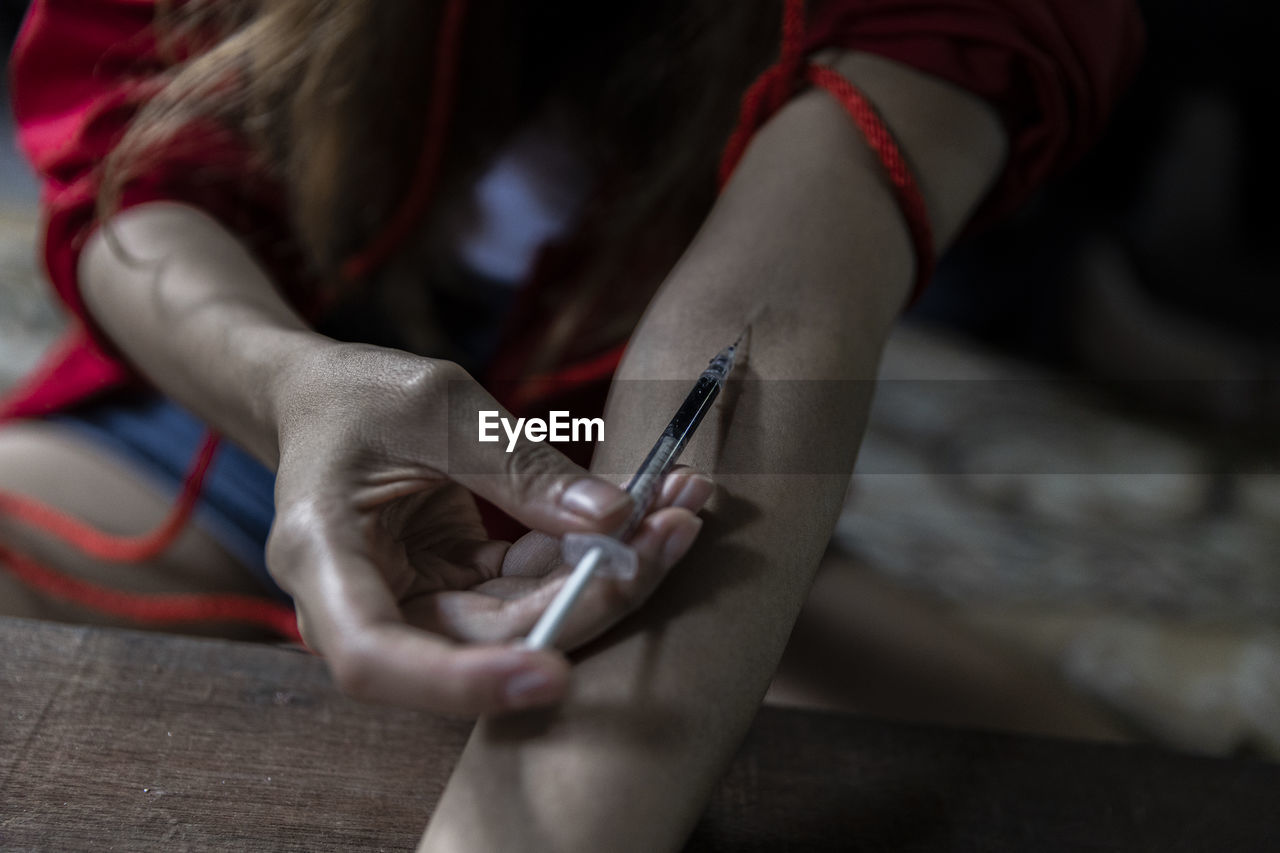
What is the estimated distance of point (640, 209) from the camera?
0.67 meters

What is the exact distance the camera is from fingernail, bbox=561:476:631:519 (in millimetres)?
341

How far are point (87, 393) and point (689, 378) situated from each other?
1.71 feet

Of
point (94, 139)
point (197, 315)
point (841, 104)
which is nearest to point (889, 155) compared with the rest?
point (841, 104)

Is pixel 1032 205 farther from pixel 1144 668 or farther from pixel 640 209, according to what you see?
pixel 640 209

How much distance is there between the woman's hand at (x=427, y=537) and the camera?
0.31m

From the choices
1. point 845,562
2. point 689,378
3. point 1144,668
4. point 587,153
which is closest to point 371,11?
point 587,153

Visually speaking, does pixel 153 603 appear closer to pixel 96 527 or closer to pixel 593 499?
pixel 96 527

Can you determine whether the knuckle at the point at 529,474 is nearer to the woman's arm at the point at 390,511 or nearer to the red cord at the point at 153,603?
the woman's arm at the point at 390,511

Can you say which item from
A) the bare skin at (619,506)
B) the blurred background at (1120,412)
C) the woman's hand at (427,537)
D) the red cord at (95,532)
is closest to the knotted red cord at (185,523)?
the red cord at (95,532)

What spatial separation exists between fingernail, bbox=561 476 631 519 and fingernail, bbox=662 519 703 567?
0.03 metres

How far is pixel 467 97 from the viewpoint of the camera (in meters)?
0.71

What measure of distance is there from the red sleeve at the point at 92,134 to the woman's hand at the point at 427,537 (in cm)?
34

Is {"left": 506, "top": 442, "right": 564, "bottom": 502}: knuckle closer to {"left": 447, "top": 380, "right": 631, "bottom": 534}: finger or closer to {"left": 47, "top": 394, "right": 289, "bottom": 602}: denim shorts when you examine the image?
{"left": 447, "top": 380, "right": 631, "bottom": 534}: finger

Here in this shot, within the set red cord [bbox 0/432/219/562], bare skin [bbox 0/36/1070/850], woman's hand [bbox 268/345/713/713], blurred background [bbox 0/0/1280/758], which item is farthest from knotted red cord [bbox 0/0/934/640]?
blurred background [bbox 0/0/1280/758]
